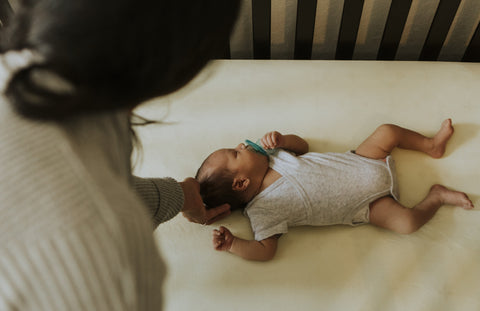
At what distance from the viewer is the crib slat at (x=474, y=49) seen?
1273mm

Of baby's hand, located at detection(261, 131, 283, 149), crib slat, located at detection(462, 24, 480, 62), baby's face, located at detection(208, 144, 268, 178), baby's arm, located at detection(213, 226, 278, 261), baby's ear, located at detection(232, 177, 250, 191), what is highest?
crib slat, located at detection(462, 24, 480, 62)

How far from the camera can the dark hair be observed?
375mm

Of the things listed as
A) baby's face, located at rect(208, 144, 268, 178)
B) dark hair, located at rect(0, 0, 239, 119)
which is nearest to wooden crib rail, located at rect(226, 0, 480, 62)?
baby's face, located at rect(208, 144, 268, 178)

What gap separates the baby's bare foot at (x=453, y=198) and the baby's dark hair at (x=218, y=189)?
0.51 meters

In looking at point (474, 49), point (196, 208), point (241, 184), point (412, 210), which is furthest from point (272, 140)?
point (474, 49)

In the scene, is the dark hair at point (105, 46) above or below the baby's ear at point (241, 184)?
above

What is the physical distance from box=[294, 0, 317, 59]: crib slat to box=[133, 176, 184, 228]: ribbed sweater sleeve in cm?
74

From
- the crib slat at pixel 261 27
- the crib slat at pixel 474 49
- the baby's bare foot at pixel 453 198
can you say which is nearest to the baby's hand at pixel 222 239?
the baby's bare foot at pixel 453 198

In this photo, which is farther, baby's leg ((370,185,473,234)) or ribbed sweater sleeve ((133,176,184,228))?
baby's leg ((370,185,473,234))

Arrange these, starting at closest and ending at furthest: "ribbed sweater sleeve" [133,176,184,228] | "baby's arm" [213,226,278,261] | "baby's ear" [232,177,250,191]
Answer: "ribbed sweater sleeve" [133,176,184,228] → "baby's arm" [213,226,278,261] → "baby's ear" [232,177,250,191]

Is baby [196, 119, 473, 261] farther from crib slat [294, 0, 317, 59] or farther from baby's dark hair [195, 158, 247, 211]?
crib slat [294, 0, 317, 59]

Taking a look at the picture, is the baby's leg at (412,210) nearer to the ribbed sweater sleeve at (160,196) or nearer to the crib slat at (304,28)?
the ribbed sweater sleeve at (160,196)

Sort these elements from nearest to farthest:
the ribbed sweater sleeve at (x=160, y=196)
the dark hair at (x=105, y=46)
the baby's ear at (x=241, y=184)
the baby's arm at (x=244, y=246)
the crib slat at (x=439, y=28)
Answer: the dark hair at (x=105, y=46), the ribbed sweater sleeve at (x=160, y=196), the baby's arm at (x=244, y=246), the baby's ear at (x=241, y=184), the crib slat at (x=439, y=28)

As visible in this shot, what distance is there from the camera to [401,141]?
1074mm
